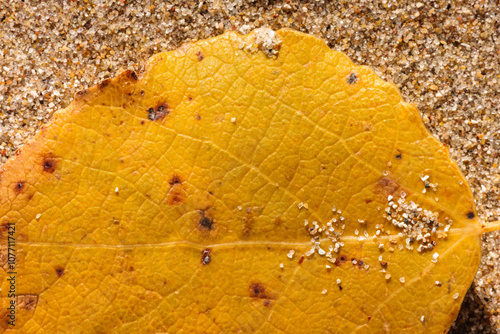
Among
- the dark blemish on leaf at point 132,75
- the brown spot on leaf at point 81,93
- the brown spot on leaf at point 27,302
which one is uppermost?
the dark blemish on leaf at point 132,75

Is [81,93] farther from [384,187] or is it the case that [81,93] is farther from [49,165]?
[384,187]

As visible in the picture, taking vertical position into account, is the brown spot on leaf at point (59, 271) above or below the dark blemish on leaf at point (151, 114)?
below

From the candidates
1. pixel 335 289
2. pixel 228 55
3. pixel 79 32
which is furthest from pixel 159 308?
pixel 79 32

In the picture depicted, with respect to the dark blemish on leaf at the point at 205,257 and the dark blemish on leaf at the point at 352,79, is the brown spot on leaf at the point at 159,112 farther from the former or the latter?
the dark blemish on leaf at the point at 352,79

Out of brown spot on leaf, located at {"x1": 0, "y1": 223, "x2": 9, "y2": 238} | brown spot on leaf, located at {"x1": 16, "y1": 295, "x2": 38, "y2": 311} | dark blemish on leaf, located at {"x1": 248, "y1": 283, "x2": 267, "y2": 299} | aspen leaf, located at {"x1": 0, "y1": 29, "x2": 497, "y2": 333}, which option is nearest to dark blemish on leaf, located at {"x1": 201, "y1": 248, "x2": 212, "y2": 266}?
aspen leaf, located at {"x1": 0, "y1": 29, "x2": 497, "y2": 333}

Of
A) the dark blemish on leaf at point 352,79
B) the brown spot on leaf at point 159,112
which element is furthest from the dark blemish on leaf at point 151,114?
the dark blemish on leaf at point 352,79

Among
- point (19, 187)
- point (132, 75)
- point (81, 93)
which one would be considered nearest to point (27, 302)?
point (19, 187)

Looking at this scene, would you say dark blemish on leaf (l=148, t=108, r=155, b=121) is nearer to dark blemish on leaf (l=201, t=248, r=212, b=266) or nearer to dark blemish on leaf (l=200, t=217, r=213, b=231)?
dark blemish on leaf (l=200, t=217, r=213, b=231)
